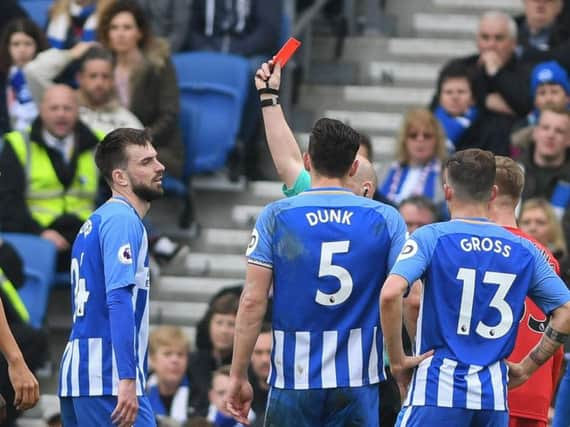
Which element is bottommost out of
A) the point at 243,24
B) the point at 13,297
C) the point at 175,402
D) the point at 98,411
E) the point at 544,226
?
the point at 175,402

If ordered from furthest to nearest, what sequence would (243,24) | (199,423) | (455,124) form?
(243,24), (455,124), (199,423)

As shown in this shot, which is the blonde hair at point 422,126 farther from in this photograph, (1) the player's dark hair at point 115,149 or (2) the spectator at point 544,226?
(1) the player's dark hair at point 115,149

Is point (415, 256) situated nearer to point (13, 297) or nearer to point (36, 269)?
point (13, 297)

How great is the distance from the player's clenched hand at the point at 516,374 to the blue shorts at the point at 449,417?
0.70 ft

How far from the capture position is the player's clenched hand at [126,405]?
8.65 m

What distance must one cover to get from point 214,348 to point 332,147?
4.23 m

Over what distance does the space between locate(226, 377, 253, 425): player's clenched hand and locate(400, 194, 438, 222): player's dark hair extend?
3.92 meters

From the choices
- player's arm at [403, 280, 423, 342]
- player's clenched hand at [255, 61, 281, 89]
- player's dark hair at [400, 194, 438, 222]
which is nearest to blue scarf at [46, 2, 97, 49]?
player's dark hair at [400, 194, 438, 222]

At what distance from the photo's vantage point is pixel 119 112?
1386 cm

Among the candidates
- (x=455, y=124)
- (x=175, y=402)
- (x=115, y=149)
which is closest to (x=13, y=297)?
(x=175, y=402)

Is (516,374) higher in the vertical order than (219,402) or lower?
higher

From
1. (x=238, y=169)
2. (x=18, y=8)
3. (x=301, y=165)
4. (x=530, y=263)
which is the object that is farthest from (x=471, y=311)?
(x=18, y=8)

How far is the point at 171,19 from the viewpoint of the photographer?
1511cm

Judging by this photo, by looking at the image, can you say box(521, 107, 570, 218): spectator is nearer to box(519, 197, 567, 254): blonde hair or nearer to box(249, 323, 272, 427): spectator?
box(519, 197, 567, 254): blonde hair
